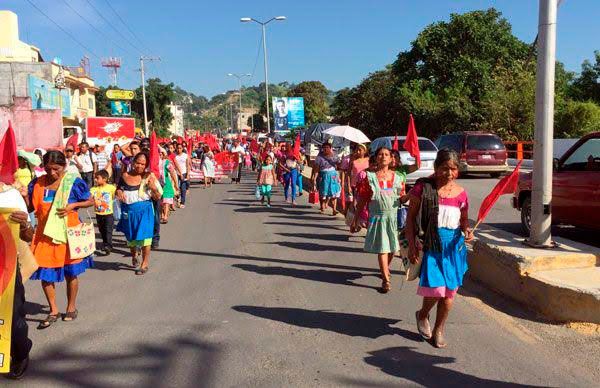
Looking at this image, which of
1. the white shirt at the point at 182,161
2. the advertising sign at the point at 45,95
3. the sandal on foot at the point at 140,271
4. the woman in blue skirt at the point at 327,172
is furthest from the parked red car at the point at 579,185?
the advertising sign at the point at 45,95

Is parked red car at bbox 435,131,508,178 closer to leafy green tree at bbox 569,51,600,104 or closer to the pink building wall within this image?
the pink building wall

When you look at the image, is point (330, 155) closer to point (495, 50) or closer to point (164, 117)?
point (495, 50)

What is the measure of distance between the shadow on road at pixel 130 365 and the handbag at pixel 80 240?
2.75 feet

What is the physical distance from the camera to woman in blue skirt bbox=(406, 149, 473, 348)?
4.45 m

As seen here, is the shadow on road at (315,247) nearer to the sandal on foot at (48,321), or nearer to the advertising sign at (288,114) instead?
the sandal on foot at (48,321)

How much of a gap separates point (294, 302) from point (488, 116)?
2977cm

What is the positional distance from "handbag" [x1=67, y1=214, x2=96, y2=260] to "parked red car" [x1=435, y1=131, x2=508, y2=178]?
55.6ft

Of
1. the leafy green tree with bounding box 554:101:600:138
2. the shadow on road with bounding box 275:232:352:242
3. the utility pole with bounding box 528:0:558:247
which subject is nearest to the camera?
the utility pole with bounding box 528:0:558:247

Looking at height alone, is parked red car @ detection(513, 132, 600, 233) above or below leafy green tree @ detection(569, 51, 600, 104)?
below

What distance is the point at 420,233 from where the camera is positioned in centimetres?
457

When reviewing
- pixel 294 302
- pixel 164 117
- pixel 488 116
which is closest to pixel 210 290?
pixel 294 302

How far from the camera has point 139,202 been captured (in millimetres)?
7199

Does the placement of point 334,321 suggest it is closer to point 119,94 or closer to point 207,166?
point 207,166

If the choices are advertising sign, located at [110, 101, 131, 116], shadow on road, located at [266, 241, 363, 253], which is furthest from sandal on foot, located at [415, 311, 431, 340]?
advertising sign, located at [110, 101, 131, 116]
